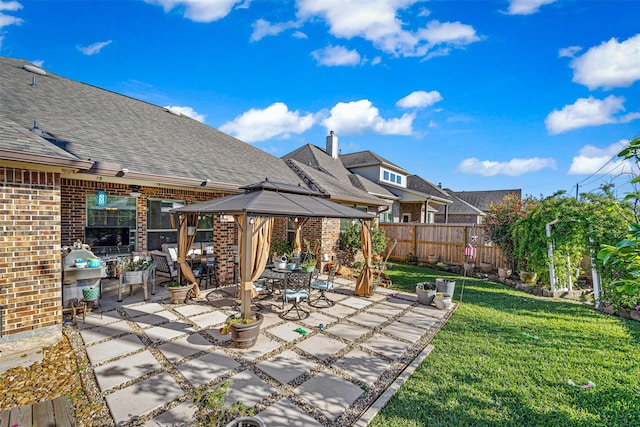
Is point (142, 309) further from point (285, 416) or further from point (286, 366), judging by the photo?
point (285, 416)

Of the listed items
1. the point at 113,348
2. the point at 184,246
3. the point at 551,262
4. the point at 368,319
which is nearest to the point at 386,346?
the point at 368,319

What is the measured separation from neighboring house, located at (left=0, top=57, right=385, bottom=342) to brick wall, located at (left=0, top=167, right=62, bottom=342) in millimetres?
13

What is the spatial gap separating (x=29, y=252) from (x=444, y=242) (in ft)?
47.1

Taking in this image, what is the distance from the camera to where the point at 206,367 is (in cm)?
421

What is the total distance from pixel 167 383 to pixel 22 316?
2.99 meters

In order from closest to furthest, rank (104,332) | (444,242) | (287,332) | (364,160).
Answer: (104,332), (287,332), (444,242), (364,160)

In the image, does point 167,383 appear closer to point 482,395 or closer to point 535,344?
point 482,395

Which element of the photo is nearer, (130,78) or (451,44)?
(451,44)

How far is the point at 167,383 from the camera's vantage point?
376cm

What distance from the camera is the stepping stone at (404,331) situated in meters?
5.55

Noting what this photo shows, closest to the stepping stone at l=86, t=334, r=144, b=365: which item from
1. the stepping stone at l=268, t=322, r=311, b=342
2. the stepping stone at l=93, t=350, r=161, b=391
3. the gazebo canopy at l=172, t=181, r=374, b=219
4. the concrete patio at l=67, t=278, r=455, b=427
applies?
the concrete patio at l=67, t=278, r=455, b=427

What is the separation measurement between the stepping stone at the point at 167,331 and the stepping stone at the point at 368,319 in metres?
3.53

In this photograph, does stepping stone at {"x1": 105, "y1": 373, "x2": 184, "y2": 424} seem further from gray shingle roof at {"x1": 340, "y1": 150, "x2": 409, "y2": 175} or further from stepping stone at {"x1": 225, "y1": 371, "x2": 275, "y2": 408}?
gray shingle roof at {"x1": 340, "y1": 150, "x2": 409, "y2": 175}

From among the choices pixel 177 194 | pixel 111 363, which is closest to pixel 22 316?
pixel 111 363
